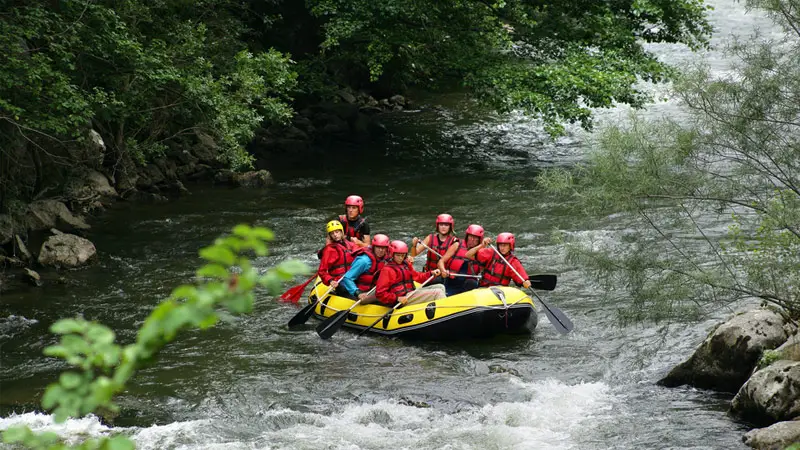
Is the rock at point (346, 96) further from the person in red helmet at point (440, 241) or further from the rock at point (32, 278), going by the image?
the person in red helmet at point (440, 241)

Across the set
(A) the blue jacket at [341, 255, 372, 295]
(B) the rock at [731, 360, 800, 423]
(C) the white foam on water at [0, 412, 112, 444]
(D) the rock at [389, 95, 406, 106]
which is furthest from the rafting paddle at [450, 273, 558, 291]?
(D) the rock at [389, 95, 406, 106]

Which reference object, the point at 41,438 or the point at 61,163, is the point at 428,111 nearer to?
the point at 61,163

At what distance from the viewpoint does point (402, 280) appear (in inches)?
453

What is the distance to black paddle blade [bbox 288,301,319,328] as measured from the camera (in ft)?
38.7

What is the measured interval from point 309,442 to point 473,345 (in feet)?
11.0

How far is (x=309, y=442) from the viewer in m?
8.22

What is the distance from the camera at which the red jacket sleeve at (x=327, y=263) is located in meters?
12.0

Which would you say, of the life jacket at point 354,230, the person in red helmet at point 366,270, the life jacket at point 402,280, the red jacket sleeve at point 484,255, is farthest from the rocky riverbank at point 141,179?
the red jacket sleeve at point 484,255

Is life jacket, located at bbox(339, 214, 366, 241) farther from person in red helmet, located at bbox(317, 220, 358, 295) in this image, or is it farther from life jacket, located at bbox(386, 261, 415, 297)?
life jacket, located at bbox(386, 261, 415, 297)

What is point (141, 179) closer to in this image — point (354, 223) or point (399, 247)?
point (354, 223)

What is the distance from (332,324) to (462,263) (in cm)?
188

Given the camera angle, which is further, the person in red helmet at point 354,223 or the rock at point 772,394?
the person in red helmet at point 354,223

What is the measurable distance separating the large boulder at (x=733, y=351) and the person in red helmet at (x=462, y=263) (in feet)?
10.4

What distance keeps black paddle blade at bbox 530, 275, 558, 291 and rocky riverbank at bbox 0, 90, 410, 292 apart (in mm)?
7063
